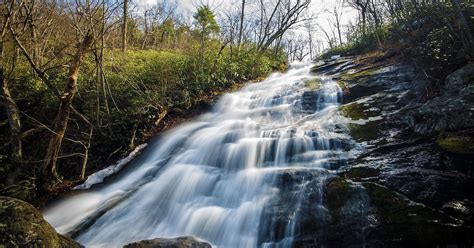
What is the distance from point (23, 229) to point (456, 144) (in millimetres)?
5524

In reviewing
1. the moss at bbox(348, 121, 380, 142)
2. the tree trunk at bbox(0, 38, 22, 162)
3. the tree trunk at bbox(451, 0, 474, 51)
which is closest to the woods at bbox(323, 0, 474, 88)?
the tree trunk at bbox(451, 0, 474, 51)

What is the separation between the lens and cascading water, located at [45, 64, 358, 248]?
4.96 m

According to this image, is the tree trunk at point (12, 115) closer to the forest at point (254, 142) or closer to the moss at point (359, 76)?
the forest at point (254, 142)

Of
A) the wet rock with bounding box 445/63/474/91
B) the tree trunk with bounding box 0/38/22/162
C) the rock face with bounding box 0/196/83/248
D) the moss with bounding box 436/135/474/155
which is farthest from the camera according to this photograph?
the tree trunk with bounding box 0/38/22/162

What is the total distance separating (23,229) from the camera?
3.62 meters

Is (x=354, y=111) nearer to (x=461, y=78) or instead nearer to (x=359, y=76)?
(x=461, y=78)

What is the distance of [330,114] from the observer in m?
7.81

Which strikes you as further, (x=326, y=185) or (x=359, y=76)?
(x=359, y=76)

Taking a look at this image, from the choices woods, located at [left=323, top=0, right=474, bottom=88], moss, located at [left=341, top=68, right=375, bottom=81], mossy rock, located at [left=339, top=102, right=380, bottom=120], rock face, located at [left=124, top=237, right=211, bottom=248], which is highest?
woods, located at [left=323, top=0, right=474, bottom=88]

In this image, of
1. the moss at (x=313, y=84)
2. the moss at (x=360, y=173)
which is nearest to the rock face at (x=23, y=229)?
the moss at (x=360, y=173)

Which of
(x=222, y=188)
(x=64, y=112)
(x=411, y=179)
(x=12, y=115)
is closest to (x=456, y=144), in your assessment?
(x=411, y=179)

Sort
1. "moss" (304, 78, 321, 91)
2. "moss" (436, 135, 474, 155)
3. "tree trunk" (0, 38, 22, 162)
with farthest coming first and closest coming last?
"moss" (304, 78, 321, 91) < "tree trunk" (0, 38, 22, 162) < "moss" (436, 135, 474, 155)

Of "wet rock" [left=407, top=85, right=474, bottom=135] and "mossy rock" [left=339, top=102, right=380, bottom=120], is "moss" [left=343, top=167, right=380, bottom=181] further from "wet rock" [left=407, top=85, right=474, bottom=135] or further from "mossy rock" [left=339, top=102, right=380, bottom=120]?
"mossy rock" [left=339, top=102, right=380, bottom=120]

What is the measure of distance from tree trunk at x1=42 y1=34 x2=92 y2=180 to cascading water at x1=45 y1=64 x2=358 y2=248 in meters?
1.10
